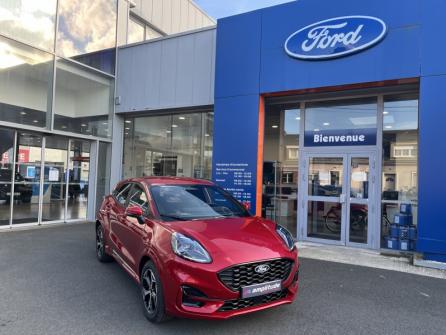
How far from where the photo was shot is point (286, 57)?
835cm

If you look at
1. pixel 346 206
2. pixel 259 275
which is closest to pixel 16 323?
pixel 259 275

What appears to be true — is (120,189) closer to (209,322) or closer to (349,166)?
(209,322)

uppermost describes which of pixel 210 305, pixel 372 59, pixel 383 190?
pixel 372 59

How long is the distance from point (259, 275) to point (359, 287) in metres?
2.43

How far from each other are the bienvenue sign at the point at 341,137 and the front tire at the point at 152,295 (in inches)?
233

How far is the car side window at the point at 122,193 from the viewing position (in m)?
5.58

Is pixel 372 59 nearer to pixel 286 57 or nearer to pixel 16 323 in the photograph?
pixel 286 57

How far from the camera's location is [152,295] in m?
3.85

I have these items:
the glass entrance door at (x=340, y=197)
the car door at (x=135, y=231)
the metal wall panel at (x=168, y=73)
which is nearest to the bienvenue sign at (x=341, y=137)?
the glass entrance door at (x=340, y=197)

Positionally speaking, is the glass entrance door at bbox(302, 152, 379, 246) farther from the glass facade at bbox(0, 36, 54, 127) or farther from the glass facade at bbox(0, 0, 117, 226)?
the glass facade at bbox(0, 36, 54, 127)

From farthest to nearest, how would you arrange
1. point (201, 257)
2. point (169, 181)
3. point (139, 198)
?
point (169, 181) < point (139, 198) < point (201, 257)

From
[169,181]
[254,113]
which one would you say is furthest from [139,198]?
[254,113]

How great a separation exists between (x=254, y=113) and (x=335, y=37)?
2472 millimetres

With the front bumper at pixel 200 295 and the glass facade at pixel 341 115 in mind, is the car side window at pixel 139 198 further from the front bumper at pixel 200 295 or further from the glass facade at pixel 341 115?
the glass facade at pixel 341 115
